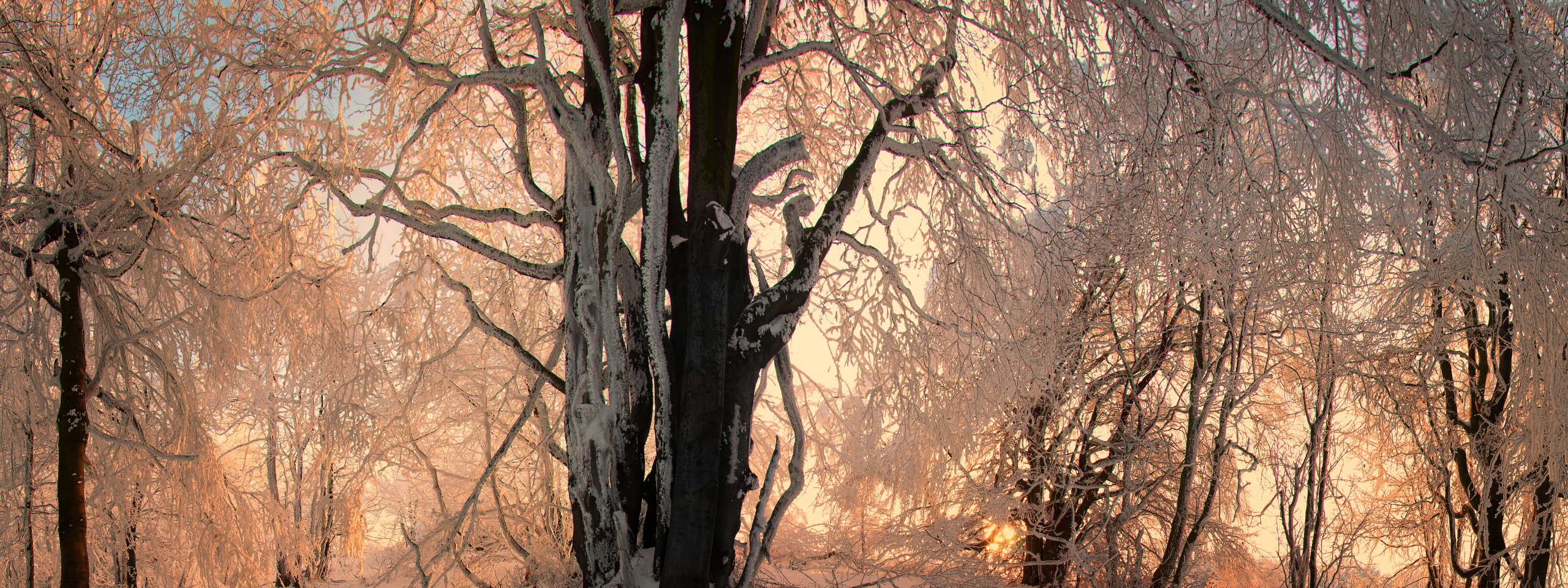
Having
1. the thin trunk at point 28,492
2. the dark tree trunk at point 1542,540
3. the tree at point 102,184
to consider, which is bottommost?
the dark tree trunk at point 1542,540

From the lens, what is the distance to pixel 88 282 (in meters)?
4.38

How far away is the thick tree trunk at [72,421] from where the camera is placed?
166 inches

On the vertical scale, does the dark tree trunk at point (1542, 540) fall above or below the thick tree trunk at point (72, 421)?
below

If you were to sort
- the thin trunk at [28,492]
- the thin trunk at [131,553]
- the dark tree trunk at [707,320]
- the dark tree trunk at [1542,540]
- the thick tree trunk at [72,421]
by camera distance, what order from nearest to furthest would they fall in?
the dark tree trunk at [707,320]
the thick tree trunk at [72,421]
the thin trunk at [28,492]
the dark tree trunk at [1542,540]
the thin trunk at [131,553]

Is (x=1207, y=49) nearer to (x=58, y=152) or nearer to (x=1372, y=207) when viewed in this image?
(x=1372, y=207)

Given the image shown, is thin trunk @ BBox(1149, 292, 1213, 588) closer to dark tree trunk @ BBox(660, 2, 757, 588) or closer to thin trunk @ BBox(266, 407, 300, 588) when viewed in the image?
dark tree trunk @ BBox(660, 2, 757, 588)

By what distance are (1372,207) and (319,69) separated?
4.36 meters

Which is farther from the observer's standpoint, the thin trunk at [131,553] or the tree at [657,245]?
the thin trunk at [131,553]

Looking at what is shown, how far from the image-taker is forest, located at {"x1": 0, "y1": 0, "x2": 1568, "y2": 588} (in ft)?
11.1

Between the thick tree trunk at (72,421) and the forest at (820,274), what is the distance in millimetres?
16

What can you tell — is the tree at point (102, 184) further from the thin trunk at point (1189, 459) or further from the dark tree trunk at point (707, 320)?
the thin trunk at point (1189, 459)

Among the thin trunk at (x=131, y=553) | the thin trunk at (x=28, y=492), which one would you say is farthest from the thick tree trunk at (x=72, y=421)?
the thin trunk at (x=131, y=553)

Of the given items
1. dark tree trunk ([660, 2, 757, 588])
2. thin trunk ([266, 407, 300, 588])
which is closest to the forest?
dark tree trunk ([660, 2, 757, 588])

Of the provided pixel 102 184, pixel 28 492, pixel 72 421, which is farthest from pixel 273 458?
pixel 102 184
